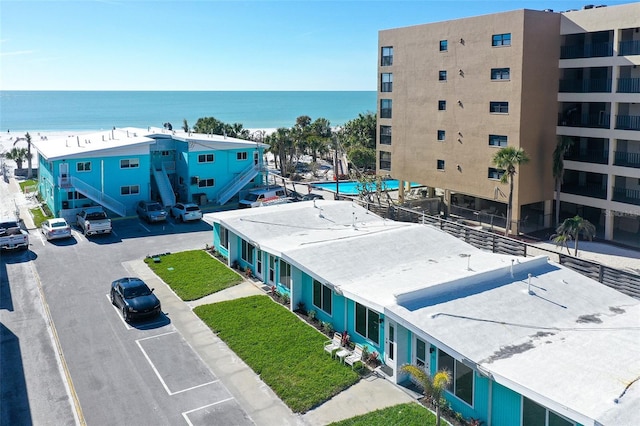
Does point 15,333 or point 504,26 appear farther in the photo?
point 504,26

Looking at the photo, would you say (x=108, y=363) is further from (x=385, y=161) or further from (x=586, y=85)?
(x=586, y=85)

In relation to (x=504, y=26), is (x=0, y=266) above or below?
below

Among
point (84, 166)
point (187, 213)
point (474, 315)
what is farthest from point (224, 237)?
point (474, 315)

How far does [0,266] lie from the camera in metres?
32.6

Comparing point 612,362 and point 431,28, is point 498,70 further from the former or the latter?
point 612,362

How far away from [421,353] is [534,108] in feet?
82.4

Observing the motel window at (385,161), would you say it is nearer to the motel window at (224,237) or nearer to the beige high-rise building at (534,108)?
the beige high-rise building at (534,108)

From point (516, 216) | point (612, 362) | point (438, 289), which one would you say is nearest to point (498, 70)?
point (516, 216)

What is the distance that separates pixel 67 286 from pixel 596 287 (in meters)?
23.7

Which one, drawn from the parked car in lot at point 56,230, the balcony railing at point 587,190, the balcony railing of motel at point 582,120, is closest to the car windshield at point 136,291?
the parked car in lot at point 56,230

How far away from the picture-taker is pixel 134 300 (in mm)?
24797

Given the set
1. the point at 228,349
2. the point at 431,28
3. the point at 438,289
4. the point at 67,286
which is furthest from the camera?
the point at 431,28

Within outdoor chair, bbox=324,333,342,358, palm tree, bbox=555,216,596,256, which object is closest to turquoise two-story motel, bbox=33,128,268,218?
palm tree, bbox=555,216,596,256

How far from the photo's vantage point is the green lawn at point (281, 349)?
18719mm
